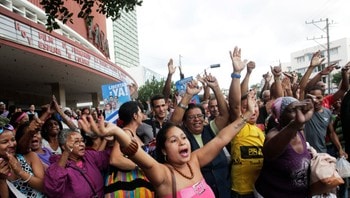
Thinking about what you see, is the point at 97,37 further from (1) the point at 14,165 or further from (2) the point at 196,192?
(2) the point at 196,192

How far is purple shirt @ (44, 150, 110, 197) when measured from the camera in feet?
9.75

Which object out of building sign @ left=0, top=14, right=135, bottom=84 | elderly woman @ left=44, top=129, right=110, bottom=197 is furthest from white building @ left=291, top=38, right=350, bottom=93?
Answer: elderly woman @ left=44, top=129, right=110, bottom=197

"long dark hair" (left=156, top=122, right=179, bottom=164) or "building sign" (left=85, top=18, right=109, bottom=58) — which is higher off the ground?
"building sign" (left=85, top=18, right=109, bottom=58)

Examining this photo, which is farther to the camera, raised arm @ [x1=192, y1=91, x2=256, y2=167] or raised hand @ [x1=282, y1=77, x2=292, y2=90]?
raised hand @ [x1=282, y1=77, x2=292, y2=90]

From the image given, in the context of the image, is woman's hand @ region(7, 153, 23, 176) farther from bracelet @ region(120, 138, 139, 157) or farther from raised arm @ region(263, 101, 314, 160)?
raised arm @ region(263, 101, 314, 160)

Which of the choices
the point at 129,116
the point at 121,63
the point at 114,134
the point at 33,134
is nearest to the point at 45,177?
the point at 33,134

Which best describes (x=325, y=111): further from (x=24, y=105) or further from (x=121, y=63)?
(x=121, y=63)

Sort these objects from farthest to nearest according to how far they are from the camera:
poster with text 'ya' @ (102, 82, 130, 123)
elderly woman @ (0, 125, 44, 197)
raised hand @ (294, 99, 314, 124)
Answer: poster with text 'ya' @ (102, 82, 130, 123)
elderly woman @ (0, 125, 44, 197)
raised hand @ (294, 99, 314, 124)

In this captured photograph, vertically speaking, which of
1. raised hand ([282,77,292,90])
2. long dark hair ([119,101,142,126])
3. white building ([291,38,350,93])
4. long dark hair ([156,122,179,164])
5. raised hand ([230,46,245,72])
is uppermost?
white building ([291,38,350,93])

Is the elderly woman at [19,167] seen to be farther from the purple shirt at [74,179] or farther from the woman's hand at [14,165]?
the purple shirt at [74,179]

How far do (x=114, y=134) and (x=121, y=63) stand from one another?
114710mm

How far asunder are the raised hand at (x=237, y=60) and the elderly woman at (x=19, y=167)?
76.1 inches

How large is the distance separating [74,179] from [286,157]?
1.68 m

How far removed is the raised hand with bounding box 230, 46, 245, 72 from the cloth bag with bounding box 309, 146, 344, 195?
1175 mm
